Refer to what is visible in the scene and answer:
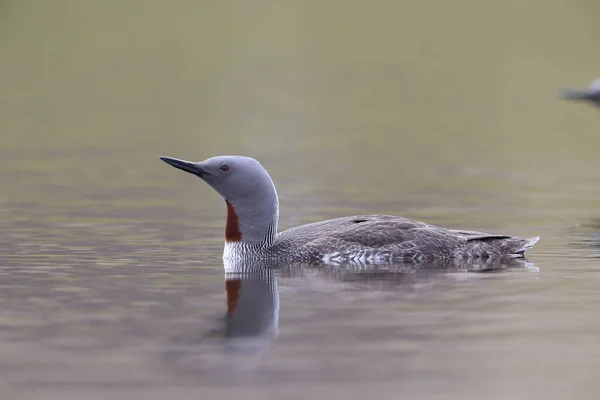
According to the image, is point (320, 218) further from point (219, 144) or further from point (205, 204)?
point (219, 144)

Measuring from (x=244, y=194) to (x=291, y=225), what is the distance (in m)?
2.24

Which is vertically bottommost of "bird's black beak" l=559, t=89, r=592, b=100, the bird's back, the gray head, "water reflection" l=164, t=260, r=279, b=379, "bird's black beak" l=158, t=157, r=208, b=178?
"water reflection" l=164, t=260, r=279, b=379

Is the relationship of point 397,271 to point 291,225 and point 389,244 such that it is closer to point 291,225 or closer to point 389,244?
point 389,244

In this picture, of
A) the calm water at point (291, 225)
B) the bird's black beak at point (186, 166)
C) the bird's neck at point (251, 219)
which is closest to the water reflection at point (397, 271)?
the calm water at point (291, 225)

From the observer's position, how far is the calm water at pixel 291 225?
21.3 ft

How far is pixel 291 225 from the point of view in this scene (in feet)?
38.8

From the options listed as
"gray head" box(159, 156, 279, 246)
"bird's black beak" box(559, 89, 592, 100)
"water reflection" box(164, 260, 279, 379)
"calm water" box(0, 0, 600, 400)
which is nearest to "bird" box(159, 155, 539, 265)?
"gray head" box(159, 156, 279, 246)

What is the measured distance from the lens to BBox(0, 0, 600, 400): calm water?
21.3ft

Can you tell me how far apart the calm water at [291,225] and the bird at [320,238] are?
0.93ft

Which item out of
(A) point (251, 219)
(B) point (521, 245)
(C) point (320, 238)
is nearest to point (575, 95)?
(B) point (521, 245)

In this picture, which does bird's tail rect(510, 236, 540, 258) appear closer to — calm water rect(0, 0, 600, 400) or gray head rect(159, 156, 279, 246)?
calm water rect(0, 0, 600, 400)

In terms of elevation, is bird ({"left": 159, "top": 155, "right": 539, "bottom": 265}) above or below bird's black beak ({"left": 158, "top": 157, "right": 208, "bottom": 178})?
below

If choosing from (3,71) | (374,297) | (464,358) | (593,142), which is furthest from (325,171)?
(3,71)

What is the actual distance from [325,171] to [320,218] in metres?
4.29
